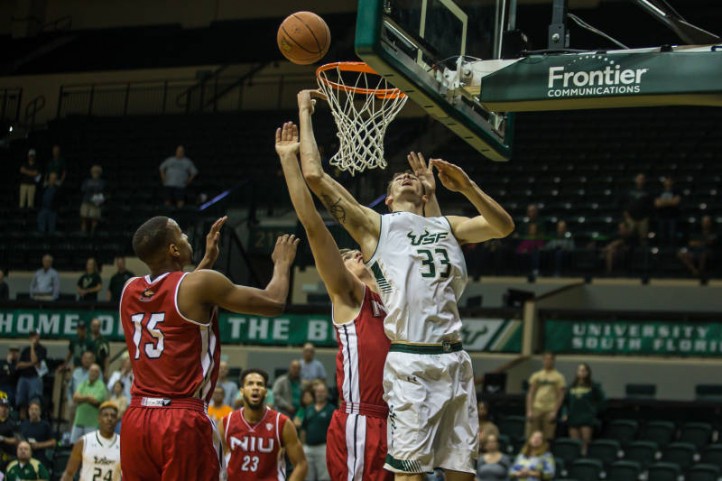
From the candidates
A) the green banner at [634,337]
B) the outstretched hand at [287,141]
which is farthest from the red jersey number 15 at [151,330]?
the green banner at [634,337]

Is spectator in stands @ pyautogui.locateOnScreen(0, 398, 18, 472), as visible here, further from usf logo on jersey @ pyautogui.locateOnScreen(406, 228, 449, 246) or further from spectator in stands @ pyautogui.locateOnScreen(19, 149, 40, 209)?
spectator in stands @ pyautogui.locateOnScreen(19, 149, 40, 209)

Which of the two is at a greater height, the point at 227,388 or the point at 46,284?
the point at 46,284

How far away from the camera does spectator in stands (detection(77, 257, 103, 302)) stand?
66.3ft

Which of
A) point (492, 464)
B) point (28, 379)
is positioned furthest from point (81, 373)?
point (492, 464)

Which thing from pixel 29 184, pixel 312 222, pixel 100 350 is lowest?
pixel 100 350

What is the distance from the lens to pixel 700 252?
18.5 m

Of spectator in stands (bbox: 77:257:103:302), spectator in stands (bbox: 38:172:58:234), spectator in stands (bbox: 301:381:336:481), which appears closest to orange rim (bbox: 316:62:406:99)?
spectator in stands (bbox: 301:381:336:481)

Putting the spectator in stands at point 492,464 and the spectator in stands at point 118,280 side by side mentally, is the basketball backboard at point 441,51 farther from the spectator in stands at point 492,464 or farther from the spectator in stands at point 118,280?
the spectator in stands at point 118,280

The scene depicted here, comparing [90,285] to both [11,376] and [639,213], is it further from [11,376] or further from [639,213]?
[639,213]

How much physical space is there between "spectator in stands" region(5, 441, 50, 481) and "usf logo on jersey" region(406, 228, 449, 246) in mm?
8260

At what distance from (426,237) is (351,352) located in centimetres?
76

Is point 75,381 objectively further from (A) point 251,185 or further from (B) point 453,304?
(B) point 453,304

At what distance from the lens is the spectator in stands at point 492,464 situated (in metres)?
13.6

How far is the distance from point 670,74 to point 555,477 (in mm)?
8105
